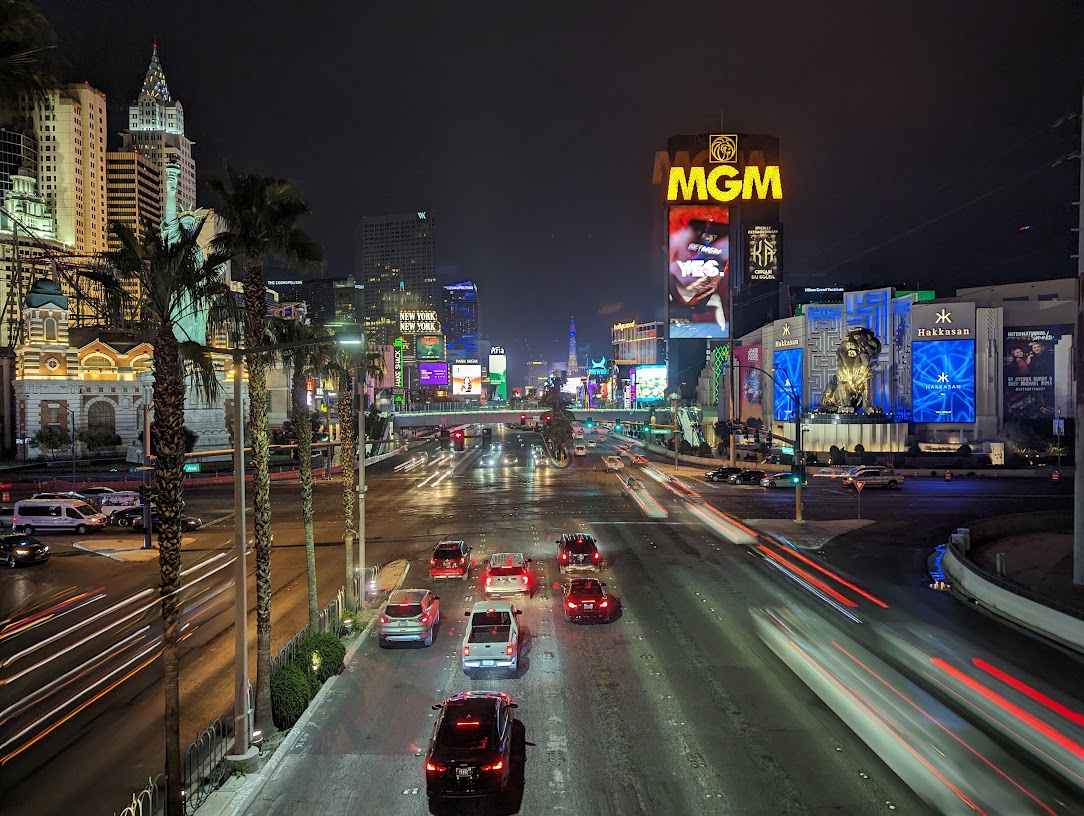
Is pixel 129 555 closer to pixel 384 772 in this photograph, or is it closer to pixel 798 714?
pixel 384 772

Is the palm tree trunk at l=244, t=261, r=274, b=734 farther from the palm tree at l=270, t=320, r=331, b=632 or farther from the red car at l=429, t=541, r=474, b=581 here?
the red car at l=429, t=541, r=474, b=581

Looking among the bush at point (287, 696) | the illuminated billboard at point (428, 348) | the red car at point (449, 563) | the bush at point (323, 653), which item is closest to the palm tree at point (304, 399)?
the bush at point (323, 653)

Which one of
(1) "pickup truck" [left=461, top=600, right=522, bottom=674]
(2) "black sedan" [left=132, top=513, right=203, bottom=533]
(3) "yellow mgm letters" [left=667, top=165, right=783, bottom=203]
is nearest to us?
(1) "pickup truck" [left=461, top=600, right=522, bottom=674]

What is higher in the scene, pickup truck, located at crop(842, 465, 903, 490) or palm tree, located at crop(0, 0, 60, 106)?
palm tree, located at crop(0, 0, 60, 106)

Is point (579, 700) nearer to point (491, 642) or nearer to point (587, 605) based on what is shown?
point (491, 642)

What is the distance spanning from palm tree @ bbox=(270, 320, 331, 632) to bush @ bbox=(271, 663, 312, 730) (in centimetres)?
338

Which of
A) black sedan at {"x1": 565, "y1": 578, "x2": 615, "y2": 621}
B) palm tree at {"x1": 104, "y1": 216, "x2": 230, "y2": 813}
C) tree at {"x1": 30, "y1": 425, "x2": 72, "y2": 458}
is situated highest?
palm tree at {"x1": 104, "y1": 216, "x2": 230, "y2": 813}

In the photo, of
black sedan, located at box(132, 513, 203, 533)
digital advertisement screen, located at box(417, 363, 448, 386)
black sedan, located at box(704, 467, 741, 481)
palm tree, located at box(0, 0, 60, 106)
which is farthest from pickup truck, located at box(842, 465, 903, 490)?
digital advertisement screen, located at box(417, 363, 448, 386)

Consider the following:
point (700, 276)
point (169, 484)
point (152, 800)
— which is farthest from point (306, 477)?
point (700, 276)

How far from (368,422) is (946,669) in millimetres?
85456

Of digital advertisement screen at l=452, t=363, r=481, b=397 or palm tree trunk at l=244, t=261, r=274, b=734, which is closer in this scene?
palm tree trunk at l=244, t=261, r=274, b=734

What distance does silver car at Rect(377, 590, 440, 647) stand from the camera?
19359 mm

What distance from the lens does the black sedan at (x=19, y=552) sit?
30.5 meters

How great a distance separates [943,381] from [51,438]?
9981 cm
